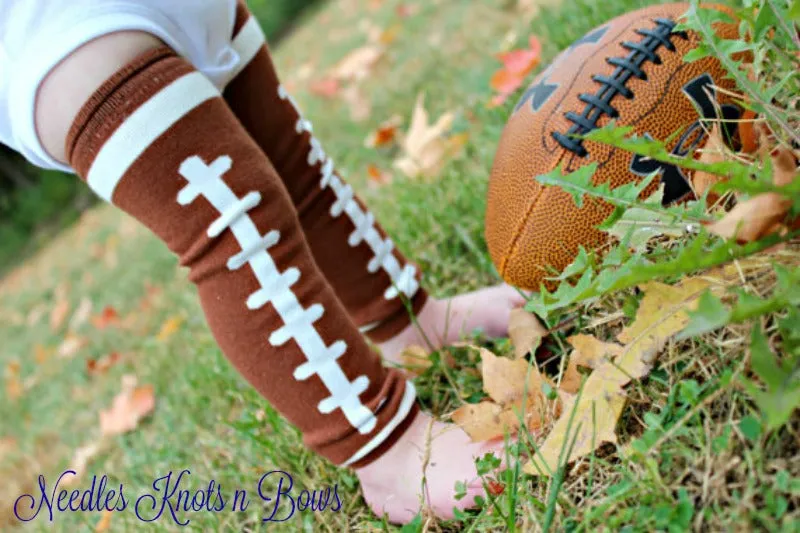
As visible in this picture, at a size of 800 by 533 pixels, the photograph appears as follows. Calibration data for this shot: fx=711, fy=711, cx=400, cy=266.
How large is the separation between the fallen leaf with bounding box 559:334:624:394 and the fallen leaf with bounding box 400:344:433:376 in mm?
374

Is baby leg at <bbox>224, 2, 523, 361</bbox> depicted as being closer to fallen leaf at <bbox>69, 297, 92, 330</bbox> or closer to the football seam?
the football seam

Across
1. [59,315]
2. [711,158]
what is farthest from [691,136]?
[59,315]

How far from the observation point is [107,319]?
3.03 m

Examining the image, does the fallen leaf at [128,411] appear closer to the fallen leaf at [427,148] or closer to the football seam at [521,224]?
the fallen leaf at [427,148]

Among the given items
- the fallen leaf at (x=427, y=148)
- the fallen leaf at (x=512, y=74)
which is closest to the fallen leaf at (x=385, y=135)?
the fallen leaf at (x=427, y=148)

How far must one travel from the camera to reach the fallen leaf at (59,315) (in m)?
3.57

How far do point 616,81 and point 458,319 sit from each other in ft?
1.94

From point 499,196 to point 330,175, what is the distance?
0.42 metres

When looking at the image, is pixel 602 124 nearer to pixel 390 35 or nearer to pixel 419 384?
pixel 419 384

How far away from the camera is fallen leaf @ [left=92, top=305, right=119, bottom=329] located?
301 centimetres

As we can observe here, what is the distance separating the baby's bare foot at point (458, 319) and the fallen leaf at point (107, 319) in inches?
71.4

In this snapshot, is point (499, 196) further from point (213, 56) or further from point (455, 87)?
point (455, 87)

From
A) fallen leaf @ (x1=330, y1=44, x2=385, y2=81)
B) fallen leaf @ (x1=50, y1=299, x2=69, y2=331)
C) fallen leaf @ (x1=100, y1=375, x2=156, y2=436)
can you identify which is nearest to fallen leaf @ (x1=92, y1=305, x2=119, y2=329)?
fallen leaf @ (x1=50, y1=299, x2=69, y2=331)

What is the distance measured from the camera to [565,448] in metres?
0.99
